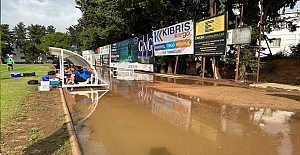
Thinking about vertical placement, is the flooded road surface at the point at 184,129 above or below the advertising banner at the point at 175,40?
below

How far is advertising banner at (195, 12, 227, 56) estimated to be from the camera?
1406 cm

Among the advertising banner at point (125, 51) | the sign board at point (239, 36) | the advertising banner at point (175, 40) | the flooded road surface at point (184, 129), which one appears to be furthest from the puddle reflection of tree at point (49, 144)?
the advertising banner at point (125, 51)

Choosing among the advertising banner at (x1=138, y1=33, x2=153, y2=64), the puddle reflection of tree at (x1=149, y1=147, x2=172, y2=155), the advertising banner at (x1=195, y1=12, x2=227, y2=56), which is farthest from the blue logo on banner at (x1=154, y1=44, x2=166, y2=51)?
the puddle reflection of tree at (x1=149, y1=147, x2=172, y2=155)

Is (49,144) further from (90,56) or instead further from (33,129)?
(90,56)

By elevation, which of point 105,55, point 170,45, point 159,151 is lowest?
point 159,151

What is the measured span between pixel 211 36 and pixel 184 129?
37.7ft

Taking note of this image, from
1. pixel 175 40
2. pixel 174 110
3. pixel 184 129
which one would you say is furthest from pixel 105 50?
pixel 184 129

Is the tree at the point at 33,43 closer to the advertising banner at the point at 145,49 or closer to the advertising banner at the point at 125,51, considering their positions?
the advertising banner at the point at 125,51

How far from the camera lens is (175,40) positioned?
739 inches

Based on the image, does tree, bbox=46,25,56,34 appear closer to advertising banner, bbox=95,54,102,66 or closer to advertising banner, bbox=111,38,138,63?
advertising banner, bbox=95,54,102,66

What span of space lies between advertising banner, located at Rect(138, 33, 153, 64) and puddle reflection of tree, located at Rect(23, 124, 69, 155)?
62.5ft

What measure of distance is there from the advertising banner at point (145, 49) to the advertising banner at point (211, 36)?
7256 mm

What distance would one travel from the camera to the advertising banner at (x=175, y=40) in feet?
56.2

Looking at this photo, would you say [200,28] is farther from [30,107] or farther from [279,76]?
[30,107]
